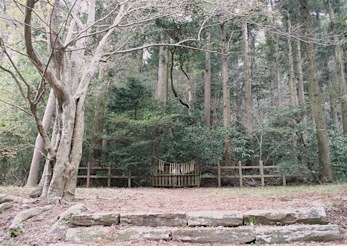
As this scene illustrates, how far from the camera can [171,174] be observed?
1279 cm

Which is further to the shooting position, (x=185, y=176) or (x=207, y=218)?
(x=185, y=176)

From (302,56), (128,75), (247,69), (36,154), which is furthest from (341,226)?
(302,56)

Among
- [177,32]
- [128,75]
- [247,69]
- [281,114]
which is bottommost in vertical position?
[281,114]

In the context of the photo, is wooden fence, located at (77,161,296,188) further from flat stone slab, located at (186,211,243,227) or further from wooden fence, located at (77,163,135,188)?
flat stone slab, located at (186,211,243,227)

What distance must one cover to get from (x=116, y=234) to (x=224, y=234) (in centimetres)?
126

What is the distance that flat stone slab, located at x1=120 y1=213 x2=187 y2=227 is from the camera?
3912 mm

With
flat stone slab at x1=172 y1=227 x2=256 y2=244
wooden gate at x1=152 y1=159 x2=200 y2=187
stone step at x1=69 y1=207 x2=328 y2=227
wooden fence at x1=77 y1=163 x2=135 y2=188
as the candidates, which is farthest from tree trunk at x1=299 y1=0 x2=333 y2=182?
flat stone slab at x1=172 y1=227 x2=256 y2=244

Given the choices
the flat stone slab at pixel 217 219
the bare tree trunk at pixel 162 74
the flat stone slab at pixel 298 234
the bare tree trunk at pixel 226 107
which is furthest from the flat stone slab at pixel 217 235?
the bare tree trunk at pixel 162 74

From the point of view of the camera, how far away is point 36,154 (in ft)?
33.1

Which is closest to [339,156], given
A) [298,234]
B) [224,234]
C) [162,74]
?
[162,74]

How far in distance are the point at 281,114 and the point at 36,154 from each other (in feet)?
32.4

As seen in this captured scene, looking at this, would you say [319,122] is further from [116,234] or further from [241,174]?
[116,234]

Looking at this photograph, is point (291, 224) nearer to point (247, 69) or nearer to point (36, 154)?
point (36, 154)

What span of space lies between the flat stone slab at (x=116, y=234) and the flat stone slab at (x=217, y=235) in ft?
0.56
